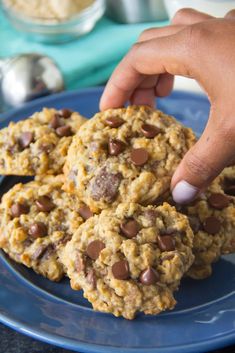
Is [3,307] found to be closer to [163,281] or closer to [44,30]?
[163,281]

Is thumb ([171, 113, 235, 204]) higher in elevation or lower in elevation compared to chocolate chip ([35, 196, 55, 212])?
higher

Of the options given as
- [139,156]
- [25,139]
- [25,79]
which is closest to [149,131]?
[139,156]

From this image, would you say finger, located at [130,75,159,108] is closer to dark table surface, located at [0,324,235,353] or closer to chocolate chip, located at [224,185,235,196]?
chocolate chip, located at [224,185,235,196]

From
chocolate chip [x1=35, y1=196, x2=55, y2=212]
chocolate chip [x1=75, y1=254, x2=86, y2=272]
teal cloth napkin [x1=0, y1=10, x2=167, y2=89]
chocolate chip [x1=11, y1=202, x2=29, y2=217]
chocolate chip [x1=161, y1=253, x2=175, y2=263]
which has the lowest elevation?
teal cloth napkin [x1=0, y1=10, x2=167, y2=89]

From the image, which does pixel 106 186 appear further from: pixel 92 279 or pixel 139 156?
pixel 92 279

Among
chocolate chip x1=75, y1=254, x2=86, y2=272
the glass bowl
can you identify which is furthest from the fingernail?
the glass bowl

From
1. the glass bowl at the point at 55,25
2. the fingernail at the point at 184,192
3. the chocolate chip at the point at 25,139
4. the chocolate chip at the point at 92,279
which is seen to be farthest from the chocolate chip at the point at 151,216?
the glass bowl at the point at 55,25

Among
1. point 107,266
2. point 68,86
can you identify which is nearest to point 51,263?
point 107,266

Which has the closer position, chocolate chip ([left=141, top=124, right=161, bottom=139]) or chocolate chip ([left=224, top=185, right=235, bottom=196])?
chocolate chip ([left=141, top=124, right=161, bottom=139])

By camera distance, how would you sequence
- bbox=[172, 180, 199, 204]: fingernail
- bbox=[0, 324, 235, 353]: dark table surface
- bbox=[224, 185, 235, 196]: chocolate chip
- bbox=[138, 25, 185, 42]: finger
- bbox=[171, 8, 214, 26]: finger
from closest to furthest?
bbox=[172, 180, 199, 204]: fingernail, bbox=[0, 324, 235, 353]: dark table surface, bbox=[224, 185, 235, 196]: chocolate chip, bbox=[138, 25, 185, 42]: finger, bbox=[171, 8, 214, 26]: finger
